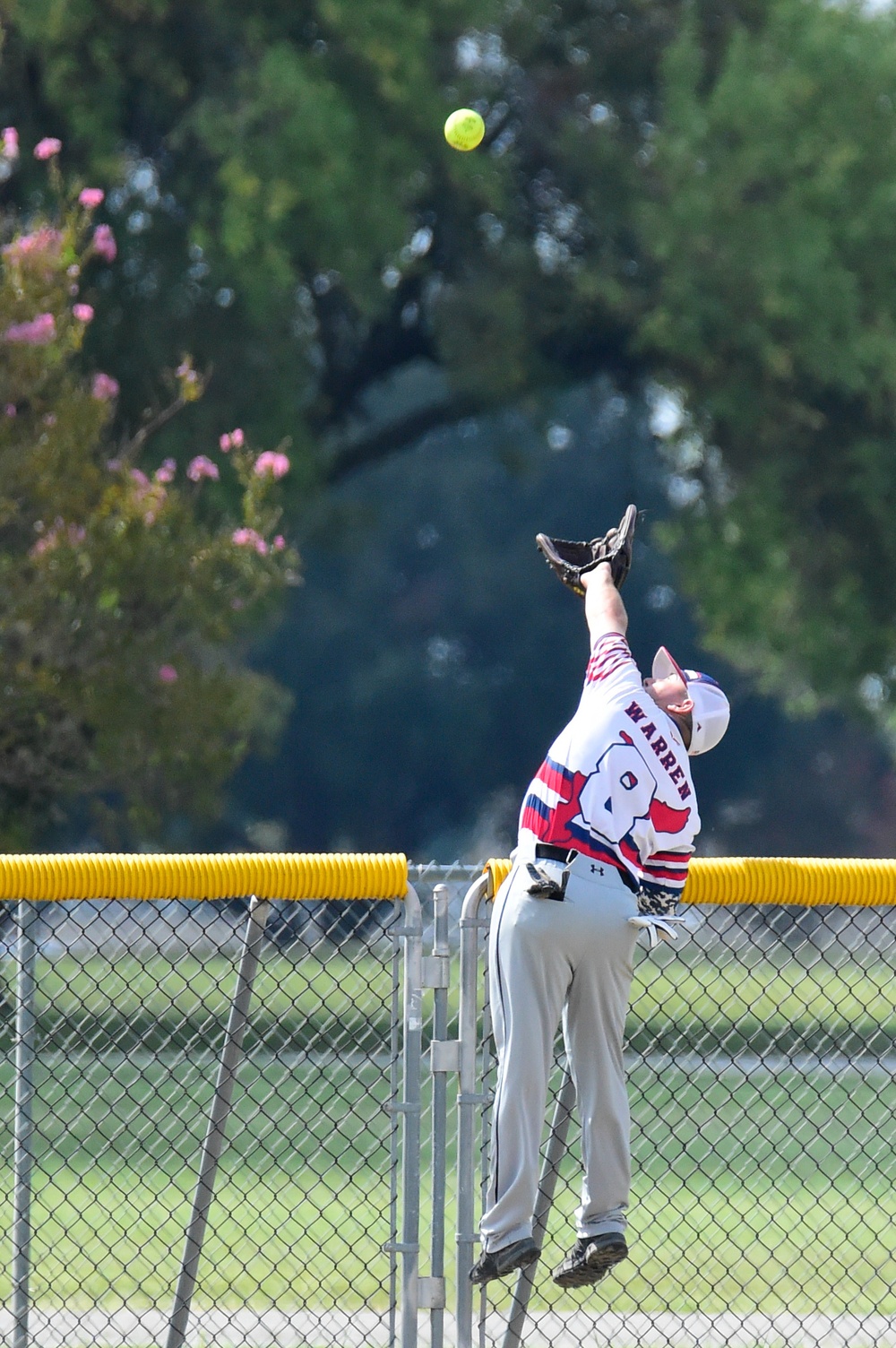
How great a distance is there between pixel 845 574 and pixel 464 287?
4.31 metres

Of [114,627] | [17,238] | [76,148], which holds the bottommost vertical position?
[114,627]

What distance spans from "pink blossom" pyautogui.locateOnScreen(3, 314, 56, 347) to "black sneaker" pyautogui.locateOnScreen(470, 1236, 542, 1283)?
656cm

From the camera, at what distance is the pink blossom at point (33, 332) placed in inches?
363

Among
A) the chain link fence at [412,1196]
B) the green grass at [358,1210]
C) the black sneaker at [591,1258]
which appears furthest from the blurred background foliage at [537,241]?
the black sneaker at [591,1258]

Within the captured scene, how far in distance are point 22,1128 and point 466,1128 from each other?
1.08m

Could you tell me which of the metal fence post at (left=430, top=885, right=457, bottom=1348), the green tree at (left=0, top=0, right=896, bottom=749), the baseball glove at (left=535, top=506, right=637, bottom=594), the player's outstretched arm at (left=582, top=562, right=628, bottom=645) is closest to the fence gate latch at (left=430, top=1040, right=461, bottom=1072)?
the metal fence post at (left=430, top=885, right=457, bottom=1348)

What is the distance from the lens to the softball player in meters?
3.84

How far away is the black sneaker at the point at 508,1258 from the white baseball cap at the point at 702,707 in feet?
3.91

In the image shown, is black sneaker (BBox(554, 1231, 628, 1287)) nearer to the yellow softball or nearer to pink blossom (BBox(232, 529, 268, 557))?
the yellow softball

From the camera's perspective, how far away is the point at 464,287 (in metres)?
15.6

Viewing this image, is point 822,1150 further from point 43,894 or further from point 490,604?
point 490,604

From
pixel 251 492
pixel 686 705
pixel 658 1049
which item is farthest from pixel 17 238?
pixel 686 705

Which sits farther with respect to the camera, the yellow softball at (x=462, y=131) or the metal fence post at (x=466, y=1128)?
the yellow softball at (x=462, y=131)

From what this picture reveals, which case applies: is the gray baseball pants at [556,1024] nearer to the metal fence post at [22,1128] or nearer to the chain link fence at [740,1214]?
the chain link fence at [740,1214]
